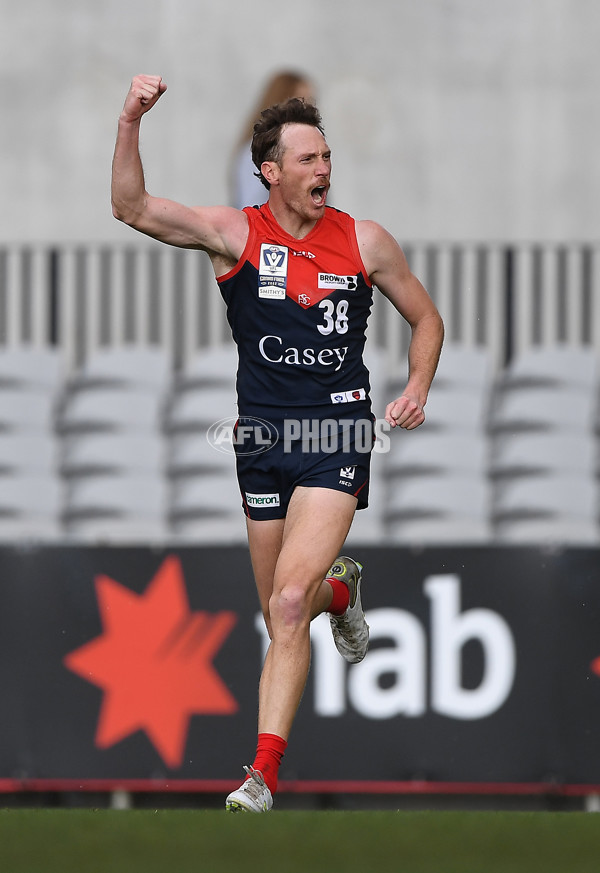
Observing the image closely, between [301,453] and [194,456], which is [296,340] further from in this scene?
[194,456]

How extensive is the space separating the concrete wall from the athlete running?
623 centimetres

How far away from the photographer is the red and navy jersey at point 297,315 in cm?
565

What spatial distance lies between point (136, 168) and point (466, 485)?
451 cm

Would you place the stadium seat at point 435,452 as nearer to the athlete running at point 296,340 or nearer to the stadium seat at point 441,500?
the stadium seat at point 441,500

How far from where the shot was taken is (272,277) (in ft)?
18.5

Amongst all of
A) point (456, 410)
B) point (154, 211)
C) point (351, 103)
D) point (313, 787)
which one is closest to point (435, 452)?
point (456, 410)

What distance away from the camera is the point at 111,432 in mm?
10078

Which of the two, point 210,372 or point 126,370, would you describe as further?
point 126,370

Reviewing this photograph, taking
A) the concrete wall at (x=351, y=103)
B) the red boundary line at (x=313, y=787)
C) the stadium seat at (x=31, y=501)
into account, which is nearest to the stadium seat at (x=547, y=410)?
the concrete wall at (x=351, y=103)

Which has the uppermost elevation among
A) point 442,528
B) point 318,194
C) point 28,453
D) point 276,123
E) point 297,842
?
point 276,123

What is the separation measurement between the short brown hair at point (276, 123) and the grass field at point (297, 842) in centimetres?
225

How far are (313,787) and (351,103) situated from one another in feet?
19.2

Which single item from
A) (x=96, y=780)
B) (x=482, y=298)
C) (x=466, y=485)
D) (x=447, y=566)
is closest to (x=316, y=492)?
(x=447, y=566)

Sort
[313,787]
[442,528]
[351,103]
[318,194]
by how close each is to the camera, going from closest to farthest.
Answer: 1. [318,194]
2. [313,787]
3. [442,528]
4. [351,103]
